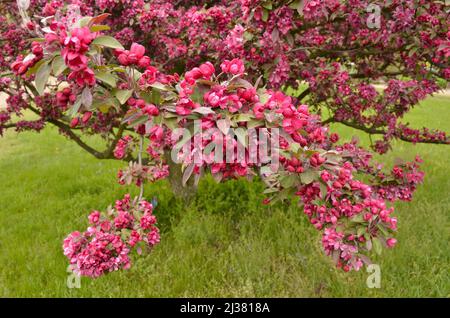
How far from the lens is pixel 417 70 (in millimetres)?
3102

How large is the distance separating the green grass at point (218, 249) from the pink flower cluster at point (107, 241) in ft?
3.42

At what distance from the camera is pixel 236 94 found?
4.53ft

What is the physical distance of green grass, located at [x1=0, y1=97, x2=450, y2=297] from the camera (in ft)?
9.94

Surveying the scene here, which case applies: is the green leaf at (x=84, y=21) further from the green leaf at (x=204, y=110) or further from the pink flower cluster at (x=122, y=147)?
the pink flower cluster at (x=122, y=147)

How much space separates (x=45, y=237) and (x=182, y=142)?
331cm

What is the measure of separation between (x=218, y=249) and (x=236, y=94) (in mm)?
2440

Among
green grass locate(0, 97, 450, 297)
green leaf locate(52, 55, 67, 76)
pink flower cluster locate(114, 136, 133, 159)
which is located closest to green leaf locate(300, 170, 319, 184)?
green leaf locate(52, 55, 67, 76)

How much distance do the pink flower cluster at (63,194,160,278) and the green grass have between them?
104 centimetres

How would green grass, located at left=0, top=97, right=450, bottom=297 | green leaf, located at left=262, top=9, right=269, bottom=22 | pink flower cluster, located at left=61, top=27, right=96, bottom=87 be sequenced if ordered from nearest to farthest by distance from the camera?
pink flower cluster, located at left=61, top=27, right=96, bottom=87 → green leaf, located at left=262, top=9, right=269, bottom=22 → green grass, located at left=0, top=97, right=450, bottom=297

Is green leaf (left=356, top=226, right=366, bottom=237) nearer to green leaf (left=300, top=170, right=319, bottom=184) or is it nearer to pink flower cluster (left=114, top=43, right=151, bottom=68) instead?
green leaf (left=300, top=170, right=319, bottom=184)

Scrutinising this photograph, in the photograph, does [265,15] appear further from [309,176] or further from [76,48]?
[76,48]

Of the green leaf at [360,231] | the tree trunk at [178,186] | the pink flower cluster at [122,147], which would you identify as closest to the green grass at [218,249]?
the tree trunk at [178,186]

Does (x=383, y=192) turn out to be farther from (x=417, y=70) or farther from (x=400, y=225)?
(x=400, y=225)
